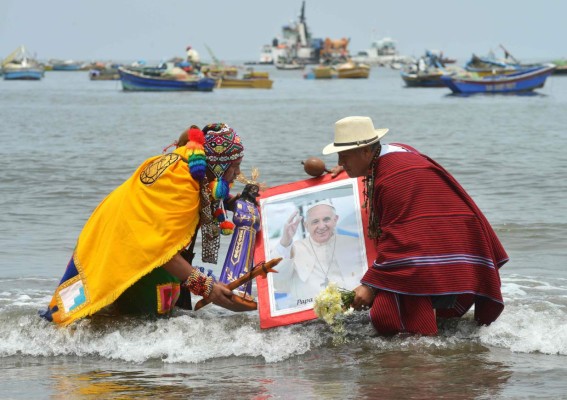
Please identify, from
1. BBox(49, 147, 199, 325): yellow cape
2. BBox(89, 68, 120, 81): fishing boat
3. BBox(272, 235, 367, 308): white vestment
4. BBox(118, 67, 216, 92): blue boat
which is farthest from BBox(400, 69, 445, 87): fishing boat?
BBox(49, 147, 199, 325): yellow cape

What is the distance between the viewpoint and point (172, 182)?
5.86 metres

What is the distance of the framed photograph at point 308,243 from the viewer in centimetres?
608

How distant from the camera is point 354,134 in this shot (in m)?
5.73

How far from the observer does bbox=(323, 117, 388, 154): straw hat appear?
18.8 feet

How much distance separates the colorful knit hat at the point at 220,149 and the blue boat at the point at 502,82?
52.4m

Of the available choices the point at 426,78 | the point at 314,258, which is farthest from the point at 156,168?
the point at 426,78

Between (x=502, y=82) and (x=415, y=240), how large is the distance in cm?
5272

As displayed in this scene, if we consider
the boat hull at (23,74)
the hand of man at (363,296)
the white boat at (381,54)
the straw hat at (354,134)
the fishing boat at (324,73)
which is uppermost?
the straw hat at (354,134)

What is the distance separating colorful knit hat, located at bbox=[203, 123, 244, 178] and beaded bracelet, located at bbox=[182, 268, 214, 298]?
1.84 ft

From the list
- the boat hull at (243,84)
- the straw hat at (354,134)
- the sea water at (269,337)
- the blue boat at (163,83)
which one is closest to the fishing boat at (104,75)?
the boat hull at (243,84)

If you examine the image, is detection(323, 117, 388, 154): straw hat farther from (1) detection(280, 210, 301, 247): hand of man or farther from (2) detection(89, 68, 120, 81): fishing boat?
(2) detection(89, 68, 120, 81): fishing boat

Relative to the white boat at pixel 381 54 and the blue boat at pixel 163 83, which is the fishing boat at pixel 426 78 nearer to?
the blue boat at pixel 163 83

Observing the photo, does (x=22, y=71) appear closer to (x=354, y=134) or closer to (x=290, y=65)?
(x=290, y=65)

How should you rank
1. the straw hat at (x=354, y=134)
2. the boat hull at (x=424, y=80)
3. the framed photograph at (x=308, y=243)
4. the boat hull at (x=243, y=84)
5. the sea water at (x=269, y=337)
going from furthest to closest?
1. the boat hull at (x=424, y=80)
2. the boat hull at (x=243, y=84)
3. the framed photograph at (x=308, y=243)
4. the straw hat at (x=354, y=134)
5. the sea water at (x=269, y=337)
